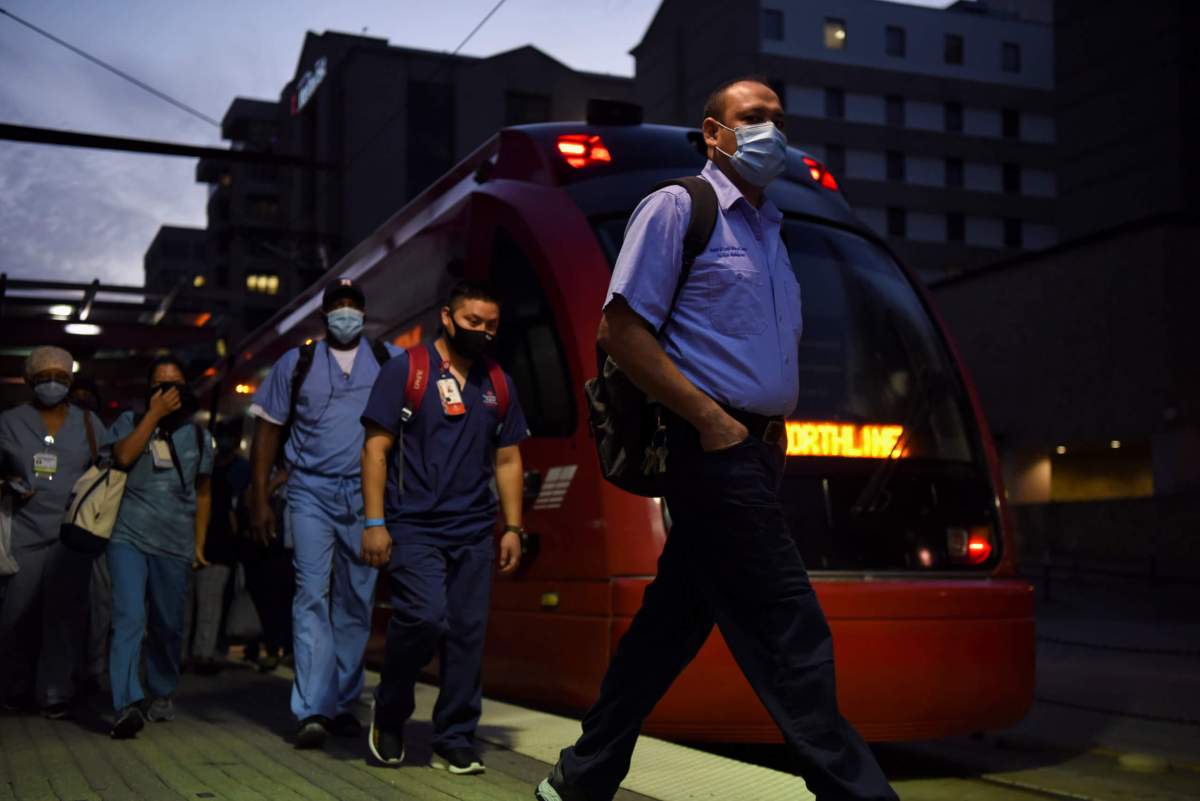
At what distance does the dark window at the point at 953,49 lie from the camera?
217 ft

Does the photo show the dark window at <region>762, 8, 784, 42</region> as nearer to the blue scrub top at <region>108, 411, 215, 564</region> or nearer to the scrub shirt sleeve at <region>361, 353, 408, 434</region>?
the blue scrub top at <region>108, 411, 215, 564</region>

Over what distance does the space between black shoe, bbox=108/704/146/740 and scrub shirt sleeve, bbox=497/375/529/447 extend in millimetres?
1901

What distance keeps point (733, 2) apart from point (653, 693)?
6131 centimetres

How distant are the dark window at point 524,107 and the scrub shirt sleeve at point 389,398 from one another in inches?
2211

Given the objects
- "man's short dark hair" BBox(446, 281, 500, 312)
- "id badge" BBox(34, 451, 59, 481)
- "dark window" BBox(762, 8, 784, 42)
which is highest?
"dark window" BBox(762, 8, 784, 42)

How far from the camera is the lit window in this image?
63938mm

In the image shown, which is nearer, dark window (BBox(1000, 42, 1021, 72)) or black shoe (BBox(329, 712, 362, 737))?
black shoe (BBox(329, 712, 362, 737))

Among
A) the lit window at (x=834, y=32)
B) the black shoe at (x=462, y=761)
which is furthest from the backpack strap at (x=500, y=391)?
the lit window at (x=834, y=32)

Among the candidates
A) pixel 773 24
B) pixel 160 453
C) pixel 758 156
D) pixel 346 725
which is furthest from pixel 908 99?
pixel 758 156

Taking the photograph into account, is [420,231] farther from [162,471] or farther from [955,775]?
[955,775]

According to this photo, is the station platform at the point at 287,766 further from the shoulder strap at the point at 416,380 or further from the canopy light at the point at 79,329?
the canopy light at the point at 79,329

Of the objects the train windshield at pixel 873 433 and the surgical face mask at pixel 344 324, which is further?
the surgical face mask at pixel 344 324

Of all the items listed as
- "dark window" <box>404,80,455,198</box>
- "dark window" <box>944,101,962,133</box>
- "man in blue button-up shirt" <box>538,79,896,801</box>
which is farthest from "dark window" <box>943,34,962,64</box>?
"man in blue button-up shirt" <box>538,79,896,801</box>

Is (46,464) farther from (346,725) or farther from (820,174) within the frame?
(820,174)
